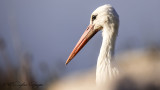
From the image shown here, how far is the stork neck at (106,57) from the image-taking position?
14.1 feet

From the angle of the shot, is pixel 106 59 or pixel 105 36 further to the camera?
pixel 105 36

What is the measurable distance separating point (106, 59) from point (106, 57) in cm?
4

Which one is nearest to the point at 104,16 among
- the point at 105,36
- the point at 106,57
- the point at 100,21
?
the point at 100,21

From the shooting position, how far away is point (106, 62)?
4.36 m

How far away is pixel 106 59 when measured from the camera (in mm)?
4391

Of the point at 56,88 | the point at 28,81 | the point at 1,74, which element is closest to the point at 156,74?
the point at 28,81

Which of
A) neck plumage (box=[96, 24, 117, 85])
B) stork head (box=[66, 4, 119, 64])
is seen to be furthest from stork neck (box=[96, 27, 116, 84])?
stork head (box=[66, 4, 119, 64])

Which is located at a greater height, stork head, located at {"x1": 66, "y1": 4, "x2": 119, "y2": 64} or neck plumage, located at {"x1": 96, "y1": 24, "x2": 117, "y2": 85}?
stork head, located at {"x1": 66, "y1": 4, "x2": 119, "y2": 64}

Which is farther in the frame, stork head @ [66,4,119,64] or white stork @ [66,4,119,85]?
stork head @ [66,4,119,64]

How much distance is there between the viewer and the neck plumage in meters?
4.28

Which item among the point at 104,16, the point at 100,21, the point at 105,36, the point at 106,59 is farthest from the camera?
the point at 100,21

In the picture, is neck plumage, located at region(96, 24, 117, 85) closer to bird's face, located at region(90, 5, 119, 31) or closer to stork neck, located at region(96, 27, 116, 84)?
stork neck, located at region(96, 27, 116, 84)

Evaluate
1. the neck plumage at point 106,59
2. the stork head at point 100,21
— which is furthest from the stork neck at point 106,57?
the stork head at point 100,21

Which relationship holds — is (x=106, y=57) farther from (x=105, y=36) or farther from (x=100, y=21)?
(x=100, y=21)
